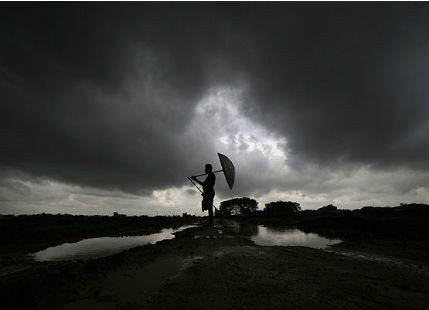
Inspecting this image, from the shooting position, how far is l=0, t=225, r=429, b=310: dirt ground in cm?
578

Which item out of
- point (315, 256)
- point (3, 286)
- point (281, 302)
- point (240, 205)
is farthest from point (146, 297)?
point (240, 205)

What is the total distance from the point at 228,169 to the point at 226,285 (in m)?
15.5

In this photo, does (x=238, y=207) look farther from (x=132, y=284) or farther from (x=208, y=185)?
(x=132, y=284)

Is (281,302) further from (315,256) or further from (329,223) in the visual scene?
(329,223)

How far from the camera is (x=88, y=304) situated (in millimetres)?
6410

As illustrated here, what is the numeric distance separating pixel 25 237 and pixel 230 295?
A: 2845 cm

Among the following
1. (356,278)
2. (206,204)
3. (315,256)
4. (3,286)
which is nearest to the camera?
(356,278)

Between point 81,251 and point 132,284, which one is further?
point 81,251

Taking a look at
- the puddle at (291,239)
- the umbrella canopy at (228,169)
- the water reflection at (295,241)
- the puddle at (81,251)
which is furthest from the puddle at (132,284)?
the umbrella canopy at (228,169)

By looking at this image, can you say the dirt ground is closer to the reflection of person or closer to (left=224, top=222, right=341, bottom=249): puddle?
(left=224, top=222, right=341, bottom=249): puddle

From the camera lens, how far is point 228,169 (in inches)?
877

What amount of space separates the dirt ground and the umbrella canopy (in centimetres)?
1124

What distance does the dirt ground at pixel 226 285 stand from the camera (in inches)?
227

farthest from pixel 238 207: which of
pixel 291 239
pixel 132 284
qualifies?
pixel 132 284
